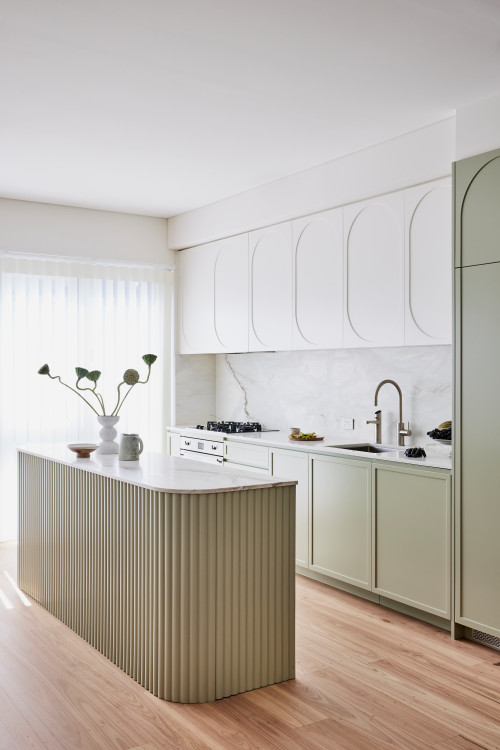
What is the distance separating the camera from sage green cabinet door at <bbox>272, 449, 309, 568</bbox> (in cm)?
443

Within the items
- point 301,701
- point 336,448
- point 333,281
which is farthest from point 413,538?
point 333,281

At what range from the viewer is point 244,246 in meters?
5.36

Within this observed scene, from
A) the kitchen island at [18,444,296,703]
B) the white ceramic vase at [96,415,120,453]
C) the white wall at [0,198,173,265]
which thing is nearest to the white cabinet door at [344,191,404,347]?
the kitchen island at [18,444,296,703]

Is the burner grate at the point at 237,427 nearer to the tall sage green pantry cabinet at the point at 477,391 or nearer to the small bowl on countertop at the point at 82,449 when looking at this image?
the small bowl on countertop at the point at 82,449

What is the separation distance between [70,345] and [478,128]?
3.56 metres

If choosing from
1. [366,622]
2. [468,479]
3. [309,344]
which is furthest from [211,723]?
[309,344]

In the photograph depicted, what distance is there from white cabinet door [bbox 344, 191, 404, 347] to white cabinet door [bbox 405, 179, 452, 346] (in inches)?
2.5

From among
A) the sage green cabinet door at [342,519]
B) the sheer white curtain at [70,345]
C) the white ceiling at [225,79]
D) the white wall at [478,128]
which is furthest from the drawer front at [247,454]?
the white wall at [478,128]

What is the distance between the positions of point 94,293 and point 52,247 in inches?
19.7

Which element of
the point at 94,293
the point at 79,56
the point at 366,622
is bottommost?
the point at 366,622

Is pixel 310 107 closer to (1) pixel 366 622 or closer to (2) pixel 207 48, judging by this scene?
(2) pixel 207 48

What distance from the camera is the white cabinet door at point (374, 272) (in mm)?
4023

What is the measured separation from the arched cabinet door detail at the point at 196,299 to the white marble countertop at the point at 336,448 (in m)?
0.77

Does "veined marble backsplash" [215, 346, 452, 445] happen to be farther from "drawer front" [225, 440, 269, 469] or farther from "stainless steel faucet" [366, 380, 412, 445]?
"drawer front" [225, 440, 269, 469]
